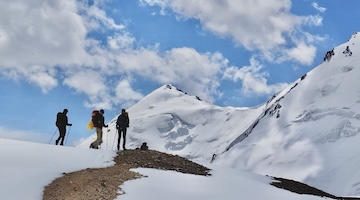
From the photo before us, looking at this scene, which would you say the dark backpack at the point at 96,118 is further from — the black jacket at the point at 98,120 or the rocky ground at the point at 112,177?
the rocky ground at the point at 112,177

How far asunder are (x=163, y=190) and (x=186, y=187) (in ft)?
5.64

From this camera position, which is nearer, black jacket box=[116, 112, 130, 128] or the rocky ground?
the rocky ground

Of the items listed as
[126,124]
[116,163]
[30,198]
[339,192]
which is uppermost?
[339,192]

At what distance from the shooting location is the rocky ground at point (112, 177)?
1938 cm

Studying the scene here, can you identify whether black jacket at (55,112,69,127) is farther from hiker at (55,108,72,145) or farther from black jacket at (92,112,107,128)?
black jacket at (92,112,107,128)

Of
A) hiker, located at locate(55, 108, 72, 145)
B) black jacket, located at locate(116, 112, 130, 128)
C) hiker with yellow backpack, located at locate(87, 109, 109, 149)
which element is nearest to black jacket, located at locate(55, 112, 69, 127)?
hiker, located at locate(55, 108, 72, 145)

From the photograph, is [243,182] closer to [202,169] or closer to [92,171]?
[202,169]

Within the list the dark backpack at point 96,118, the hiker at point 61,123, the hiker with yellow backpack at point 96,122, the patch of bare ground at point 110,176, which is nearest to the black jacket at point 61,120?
the hiker at point 61,123

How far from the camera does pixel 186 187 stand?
21688 millimetres

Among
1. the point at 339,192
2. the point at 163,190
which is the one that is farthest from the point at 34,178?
the point at 339,192

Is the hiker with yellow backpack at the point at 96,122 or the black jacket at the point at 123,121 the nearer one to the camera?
the hiker with yellow backpack at the point at 96,122

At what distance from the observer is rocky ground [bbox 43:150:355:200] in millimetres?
19375

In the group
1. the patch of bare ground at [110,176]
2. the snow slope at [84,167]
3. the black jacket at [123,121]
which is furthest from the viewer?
the black jacket at [123,121]

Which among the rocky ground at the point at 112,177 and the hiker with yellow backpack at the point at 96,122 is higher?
the hiker with yellow backpack at the point at 96,122
